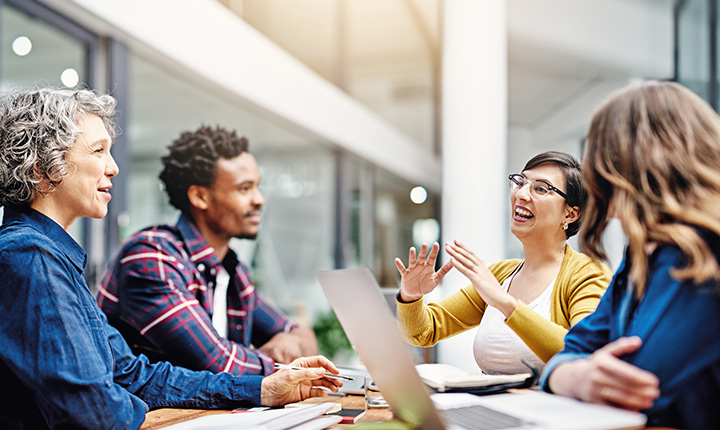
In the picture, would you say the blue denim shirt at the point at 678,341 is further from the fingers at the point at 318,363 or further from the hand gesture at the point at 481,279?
the fingers at the point at 318,363

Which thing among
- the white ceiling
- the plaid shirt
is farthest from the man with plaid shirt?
the white ceiling

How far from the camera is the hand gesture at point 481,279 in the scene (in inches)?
50.4

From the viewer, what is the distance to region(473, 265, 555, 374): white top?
144 centimetres

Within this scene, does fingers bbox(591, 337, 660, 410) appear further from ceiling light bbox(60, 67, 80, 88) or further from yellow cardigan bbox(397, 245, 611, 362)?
ceiling light bbox(60, 67, 80, 88)

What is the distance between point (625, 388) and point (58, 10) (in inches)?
123

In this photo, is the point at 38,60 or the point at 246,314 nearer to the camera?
the point at 246,314

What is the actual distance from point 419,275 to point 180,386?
27.0 inches

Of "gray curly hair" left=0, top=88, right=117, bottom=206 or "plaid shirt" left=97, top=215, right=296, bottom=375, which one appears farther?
"plaid shirt" left=97, top=215, right=296, bottom=375

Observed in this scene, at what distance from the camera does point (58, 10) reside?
2936mm

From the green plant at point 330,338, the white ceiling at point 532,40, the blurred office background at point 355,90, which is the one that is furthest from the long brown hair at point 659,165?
the green plant at point 330,338

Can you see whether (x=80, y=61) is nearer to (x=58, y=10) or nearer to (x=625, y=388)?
(x=58, y=10)

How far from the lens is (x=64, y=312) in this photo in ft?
3.67

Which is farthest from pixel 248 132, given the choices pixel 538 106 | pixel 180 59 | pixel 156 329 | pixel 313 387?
pixel 313 387

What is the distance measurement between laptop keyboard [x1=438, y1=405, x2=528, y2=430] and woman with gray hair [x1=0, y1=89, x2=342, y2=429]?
0.50 m
